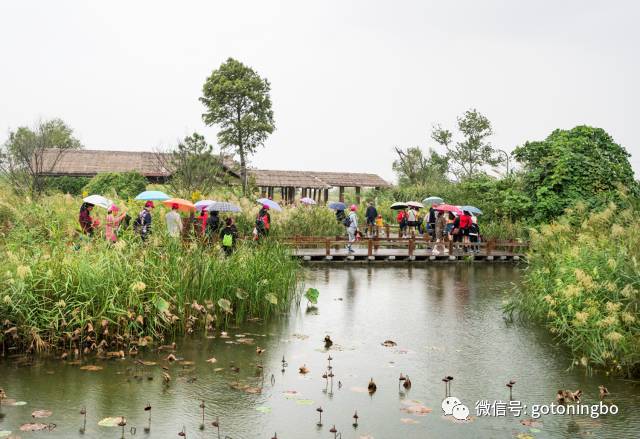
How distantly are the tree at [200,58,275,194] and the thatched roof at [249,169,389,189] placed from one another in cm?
394

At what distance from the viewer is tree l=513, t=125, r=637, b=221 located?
1549 centimetres

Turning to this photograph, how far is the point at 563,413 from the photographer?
580cm

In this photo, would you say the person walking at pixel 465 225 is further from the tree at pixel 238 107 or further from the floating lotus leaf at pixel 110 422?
the tree at pixel 238 107

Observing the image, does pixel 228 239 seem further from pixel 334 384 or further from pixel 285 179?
pixel 285 179

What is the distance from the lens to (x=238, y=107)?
48.4m

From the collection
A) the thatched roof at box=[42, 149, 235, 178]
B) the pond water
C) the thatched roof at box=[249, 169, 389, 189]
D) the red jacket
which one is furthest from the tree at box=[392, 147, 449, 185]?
the pond water

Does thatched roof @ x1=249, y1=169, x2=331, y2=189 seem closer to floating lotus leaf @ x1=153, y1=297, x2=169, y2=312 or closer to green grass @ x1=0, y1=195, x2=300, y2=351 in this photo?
green grass @ x1=0, y1=195, x2=300, y2=351

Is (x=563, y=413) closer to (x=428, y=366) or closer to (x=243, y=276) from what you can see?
(x=428, y=366)

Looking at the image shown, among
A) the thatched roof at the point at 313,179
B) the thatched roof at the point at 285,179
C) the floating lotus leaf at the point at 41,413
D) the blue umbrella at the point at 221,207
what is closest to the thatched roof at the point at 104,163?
the thatched roof at the point at 285,179

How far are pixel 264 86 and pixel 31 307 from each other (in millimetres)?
43331

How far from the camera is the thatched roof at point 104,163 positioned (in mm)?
37750

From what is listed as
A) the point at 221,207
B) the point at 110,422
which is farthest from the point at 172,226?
the point at 110,422

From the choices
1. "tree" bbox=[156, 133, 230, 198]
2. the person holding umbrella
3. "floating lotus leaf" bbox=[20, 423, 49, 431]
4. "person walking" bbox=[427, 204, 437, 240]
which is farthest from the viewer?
"tree" bbox=[156, 133, 230, 198]

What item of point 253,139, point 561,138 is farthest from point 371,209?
point 253,139
